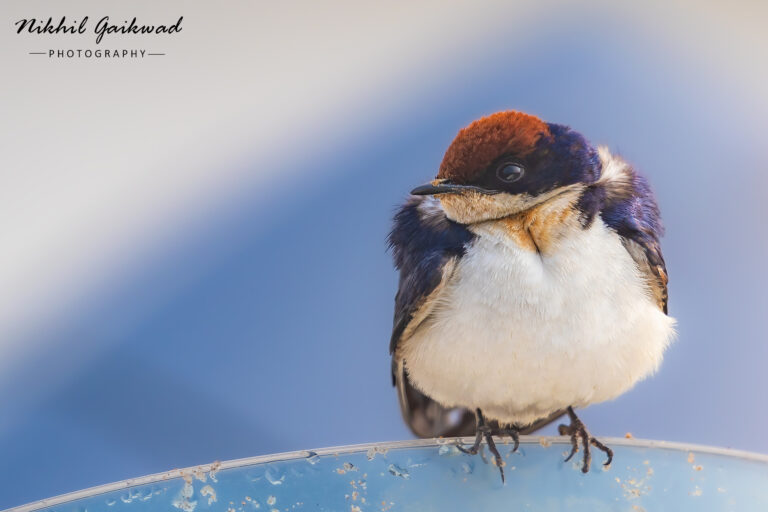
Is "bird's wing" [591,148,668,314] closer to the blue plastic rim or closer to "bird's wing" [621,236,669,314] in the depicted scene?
"bird's wing" [621,236,669,314]

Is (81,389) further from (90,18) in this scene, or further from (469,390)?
(469,390)

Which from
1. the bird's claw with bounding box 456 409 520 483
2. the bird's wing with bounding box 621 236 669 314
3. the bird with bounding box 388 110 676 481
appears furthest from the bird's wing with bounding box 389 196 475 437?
the bird's wing with bounding box 621 236 669 314

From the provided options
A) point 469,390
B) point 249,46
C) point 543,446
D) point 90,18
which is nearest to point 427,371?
point 469,390

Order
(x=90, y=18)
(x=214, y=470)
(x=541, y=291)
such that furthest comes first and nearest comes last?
(x=90, y=18), (x=541, y=291), (x=214, y=470)

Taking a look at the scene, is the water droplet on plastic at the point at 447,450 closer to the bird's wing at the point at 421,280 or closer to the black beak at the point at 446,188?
the bird's wing at the point at 421,280

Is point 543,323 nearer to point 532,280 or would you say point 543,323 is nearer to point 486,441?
point 532,280

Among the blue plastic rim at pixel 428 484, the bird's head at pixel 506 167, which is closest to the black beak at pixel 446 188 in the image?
the bird's head at pixel 506 167
